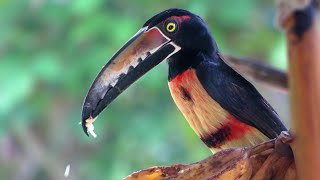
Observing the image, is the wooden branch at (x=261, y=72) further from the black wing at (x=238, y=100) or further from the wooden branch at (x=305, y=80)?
the wooden branch at (x=305, y=80)

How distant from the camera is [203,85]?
1093mm

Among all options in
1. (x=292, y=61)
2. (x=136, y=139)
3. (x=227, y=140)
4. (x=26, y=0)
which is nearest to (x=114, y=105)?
(x=136, y=139)

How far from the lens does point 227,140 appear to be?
1092mm

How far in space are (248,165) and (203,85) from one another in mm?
383

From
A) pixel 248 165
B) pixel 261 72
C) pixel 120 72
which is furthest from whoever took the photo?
pixel 261 72

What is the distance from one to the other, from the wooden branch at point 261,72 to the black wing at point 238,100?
23cm

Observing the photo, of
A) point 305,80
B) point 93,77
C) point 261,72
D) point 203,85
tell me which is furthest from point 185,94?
point 93,77

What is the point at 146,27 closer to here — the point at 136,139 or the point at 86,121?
the point at 86,121

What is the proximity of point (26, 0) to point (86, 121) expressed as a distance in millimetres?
1570

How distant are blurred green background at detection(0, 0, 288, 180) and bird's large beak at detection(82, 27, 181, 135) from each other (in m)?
1.19

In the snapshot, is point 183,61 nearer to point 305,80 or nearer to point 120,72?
point 120,72

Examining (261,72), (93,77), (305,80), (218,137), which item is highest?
(93,77)

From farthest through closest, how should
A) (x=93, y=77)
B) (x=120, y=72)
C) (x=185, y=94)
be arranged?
(x=93, y=77) → (x=185, y=94) → (x=120, y=72)

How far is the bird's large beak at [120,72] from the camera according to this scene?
98 centimetres
